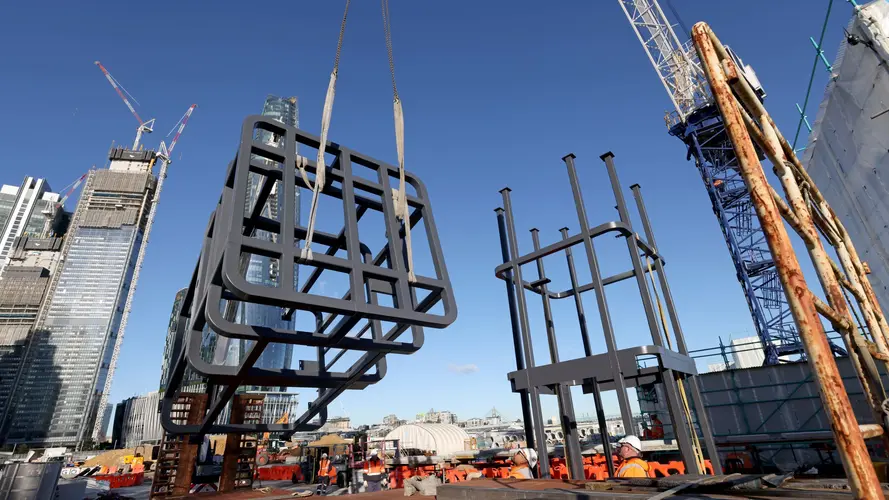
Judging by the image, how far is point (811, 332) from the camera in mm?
2400

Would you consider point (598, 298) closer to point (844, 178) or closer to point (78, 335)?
point (844, 178)

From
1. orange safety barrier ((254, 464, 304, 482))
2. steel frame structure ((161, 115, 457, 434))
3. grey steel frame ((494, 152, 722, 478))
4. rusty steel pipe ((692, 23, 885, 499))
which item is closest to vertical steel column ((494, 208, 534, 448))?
grey steel frame ((494, 152, 722, 478))

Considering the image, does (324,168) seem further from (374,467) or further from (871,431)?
(374,467)

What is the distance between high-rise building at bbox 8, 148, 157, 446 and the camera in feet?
416

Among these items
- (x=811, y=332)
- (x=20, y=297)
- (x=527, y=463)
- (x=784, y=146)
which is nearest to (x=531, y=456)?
(x=527, y=463)

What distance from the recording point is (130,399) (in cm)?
14638

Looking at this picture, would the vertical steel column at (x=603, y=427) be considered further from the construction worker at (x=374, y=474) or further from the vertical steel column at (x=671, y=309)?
the construction worker at (x=374, y=474)

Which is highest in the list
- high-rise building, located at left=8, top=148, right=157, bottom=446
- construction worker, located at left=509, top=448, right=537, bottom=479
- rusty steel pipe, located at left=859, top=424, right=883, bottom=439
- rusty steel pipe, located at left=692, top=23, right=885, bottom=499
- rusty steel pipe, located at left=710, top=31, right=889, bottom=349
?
high-rise building, located at left=8, top=148, right=157, bottom=446

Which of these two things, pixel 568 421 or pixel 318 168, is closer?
pixel 318 168

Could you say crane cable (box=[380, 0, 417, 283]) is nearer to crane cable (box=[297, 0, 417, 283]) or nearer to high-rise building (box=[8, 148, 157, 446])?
→ crane cable (box=[297, 0, 417, 283])

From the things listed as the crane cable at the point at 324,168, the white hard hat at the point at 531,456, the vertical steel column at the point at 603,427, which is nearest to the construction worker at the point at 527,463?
the white hard hat at the point at 531,456

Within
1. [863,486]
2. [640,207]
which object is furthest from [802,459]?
[863,486]

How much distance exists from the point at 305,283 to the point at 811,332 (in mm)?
7885

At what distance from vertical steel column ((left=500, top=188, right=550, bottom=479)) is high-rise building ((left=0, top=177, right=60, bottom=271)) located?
758 feet
